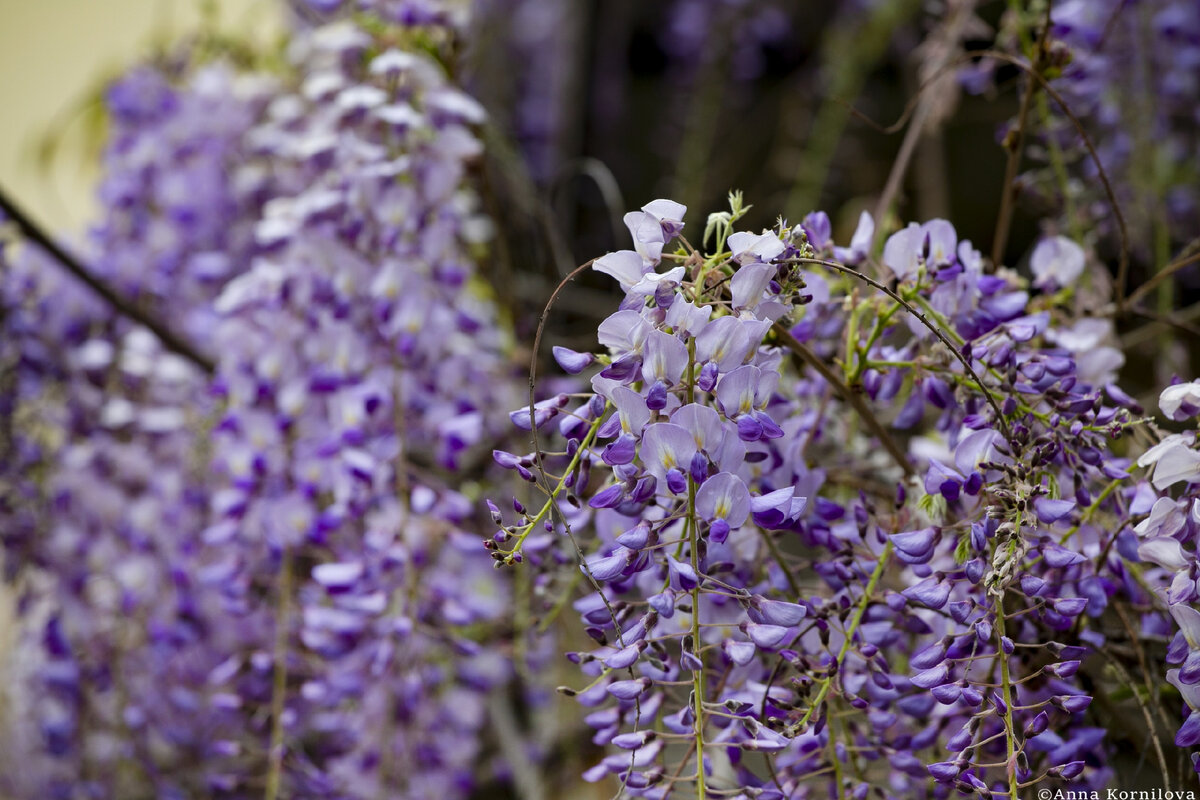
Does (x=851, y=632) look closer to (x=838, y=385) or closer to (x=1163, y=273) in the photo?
(x=838, y=385)

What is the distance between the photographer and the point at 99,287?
1215mm

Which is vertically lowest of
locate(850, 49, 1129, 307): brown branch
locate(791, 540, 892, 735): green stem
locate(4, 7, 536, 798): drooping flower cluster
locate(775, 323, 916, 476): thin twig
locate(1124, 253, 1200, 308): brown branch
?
locate(4, 7, 536, 798): drooping flower cluster

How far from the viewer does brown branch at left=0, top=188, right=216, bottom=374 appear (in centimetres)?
116

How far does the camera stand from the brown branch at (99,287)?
116 cm

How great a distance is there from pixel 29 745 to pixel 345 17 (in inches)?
49.1

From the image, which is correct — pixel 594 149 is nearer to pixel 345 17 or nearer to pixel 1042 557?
pixel 345 17

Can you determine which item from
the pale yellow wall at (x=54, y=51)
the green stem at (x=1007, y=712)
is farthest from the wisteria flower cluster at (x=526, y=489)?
the pale yellow wall at (x=54, y=51)

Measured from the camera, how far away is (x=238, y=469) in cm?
103

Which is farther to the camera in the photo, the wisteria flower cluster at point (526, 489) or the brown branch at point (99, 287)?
the brown branch at point (99, 287)

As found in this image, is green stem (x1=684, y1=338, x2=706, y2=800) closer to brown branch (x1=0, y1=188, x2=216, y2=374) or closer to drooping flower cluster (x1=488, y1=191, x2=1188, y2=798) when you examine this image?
drooping flower cluster (x1=488, y1=191, x2=1188, y2=798)

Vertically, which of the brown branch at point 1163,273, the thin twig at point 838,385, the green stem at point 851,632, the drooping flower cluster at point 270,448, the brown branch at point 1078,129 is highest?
the brown branch at point 1078,129

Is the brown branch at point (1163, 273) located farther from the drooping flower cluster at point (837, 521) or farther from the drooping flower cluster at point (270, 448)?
the drooping flower cluster at point (270, 448)

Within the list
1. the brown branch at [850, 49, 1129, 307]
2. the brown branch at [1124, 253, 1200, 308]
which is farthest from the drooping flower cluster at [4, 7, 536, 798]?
the brown branch at [1124, 253, 1200, 308]

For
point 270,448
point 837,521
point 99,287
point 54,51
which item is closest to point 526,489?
point 270,448
